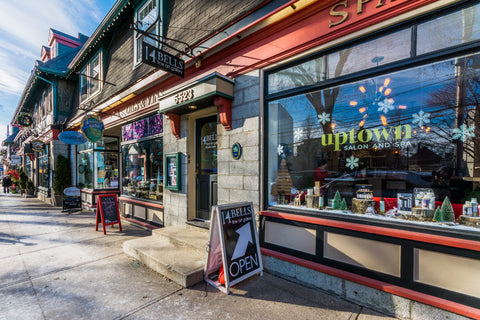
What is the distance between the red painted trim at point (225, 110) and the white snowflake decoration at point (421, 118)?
2.94 meters

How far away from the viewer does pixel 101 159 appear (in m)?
10.1

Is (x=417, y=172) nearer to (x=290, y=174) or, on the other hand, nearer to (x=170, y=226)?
(x=290, y=174)

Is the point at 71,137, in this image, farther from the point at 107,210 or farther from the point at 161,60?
the point at 161,60

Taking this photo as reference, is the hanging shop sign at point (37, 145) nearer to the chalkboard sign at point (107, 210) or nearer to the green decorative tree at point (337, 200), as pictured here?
the chalkboard sign at point (107, 210)

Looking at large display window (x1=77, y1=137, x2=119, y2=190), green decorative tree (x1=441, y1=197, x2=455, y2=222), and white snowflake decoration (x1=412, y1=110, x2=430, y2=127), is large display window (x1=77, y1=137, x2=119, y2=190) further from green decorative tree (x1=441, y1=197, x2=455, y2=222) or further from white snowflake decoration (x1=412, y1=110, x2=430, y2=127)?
green decorative tree (x1=441, y1=197, x2=455, y2=222)

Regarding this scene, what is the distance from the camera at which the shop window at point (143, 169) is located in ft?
21.7

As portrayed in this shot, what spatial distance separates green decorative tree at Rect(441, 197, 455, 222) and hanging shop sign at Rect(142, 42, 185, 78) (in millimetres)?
5048

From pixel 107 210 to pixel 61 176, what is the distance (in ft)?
23.7

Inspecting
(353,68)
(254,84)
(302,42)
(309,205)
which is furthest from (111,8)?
(309,205)

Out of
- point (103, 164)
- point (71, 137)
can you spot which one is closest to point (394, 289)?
point (71, 137)

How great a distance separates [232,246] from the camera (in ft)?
10.7

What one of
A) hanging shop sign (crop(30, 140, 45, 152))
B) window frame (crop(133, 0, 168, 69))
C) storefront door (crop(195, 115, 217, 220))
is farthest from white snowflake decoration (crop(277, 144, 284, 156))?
hanging shop sign (crop(30, 140, 45, 152))

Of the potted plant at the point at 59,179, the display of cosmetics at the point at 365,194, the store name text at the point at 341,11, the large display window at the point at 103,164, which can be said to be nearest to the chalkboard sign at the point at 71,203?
the large display window at the point at 103,164

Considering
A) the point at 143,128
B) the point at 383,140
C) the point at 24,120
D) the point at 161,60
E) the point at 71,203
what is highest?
the point at 24,120
